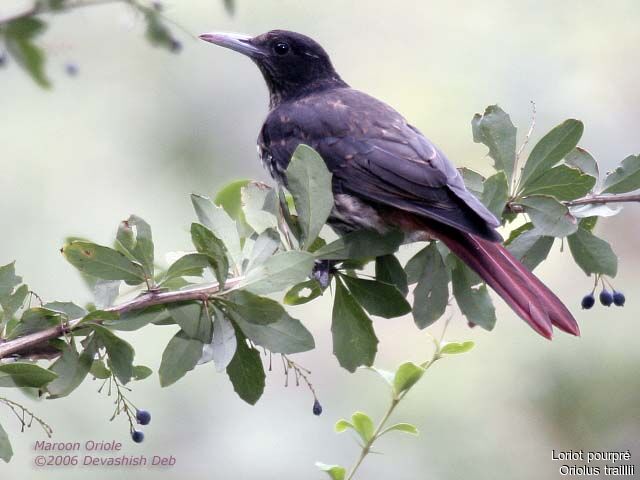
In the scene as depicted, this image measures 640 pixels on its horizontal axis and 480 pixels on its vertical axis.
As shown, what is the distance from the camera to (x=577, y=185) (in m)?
2.80

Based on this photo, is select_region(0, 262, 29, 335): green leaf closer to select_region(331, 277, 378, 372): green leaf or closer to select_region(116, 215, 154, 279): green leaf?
select_region(116, 215, 154, 279): green leaf

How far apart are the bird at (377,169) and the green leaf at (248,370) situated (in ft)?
2.37

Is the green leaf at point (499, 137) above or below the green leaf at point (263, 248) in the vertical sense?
above

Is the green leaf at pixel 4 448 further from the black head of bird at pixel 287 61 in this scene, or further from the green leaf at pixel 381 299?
the black head of bird at pixel 287 61

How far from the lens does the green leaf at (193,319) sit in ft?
7.89

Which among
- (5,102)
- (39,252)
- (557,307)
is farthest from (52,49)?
(5,102)

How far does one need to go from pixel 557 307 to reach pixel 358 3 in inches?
238

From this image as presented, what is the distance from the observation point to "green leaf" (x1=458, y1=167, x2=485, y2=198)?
3189 millimetres

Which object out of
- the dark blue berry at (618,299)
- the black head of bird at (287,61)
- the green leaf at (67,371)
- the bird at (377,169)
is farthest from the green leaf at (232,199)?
the black head of bird at (287,61)

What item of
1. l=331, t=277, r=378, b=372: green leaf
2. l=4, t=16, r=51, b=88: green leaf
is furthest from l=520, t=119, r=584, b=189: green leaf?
l=4, t=16, r=51, b=88: green leaf

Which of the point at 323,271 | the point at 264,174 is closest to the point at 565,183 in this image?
the point at 323,271

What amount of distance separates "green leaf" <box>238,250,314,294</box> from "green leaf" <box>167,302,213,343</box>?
0.39 feet

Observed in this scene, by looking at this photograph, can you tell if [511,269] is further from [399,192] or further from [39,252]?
[39,252]

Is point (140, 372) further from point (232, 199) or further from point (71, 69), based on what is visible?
point (71, 69)
